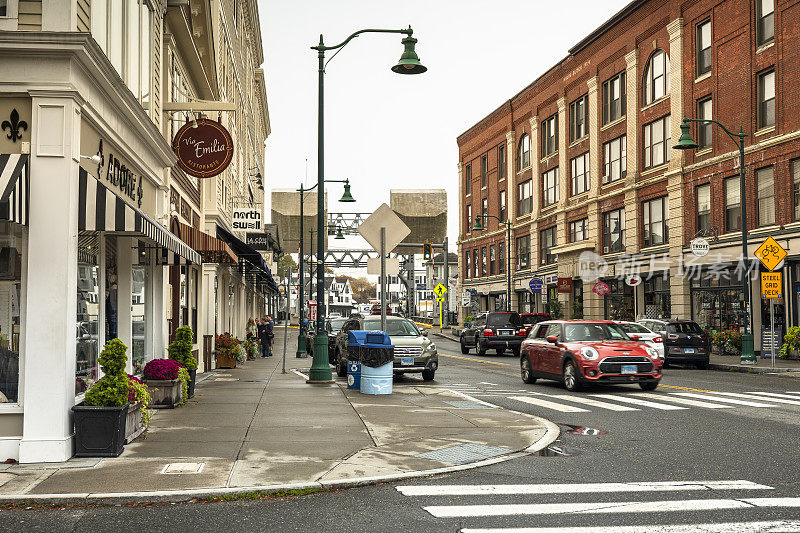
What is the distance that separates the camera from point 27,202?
361 inches

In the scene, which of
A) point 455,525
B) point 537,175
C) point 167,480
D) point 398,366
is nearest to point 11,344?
point 167,480

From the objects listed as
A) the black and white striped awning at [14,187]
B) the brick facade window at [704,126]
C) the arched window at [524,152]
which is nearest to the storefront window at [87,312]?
the black and white striped awning at [14,187]

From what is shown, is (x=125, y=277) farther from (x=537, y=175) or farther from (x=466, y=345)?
(x=537, y=175)

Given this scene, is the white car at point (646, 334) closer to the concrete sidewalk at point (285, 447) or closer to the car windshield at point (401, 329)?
the car windshield at point (401, 329)

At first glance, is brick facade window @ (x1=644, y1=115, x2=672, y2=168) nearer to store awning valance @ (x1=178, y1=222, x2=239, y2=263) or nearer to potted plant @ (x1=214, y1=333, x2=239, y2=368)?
potted plant @ (x1=214, y1=333, x2=239, y2=368)

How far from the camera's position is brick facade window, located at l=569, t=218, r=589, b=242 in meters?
48.7

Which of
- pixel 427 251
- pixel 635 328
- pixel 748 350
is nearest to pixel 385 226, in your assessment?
pixel 635 328

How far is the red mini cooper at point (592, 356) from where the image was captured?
1817 centimetres

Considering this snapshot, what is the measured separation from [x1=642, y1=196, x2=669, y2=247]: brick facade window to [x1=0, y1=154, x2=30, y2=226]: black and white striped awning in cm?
3482

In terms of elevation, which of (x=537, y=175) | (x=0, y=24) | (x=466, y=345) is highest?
(x=537, y=175)

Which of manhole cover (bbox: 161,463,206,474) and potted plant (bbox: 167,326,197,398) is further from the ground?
potted plant (bbox: 167,326,197,398)

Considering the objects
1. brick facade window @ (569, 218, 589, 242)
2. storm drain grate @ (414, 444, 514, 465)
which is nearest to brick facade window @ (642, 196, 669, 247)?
brick facade window @ (569, 218, 589, 242)

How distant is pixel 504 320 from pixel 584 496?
96.4ft

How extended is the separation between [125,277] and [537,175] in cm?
4554
